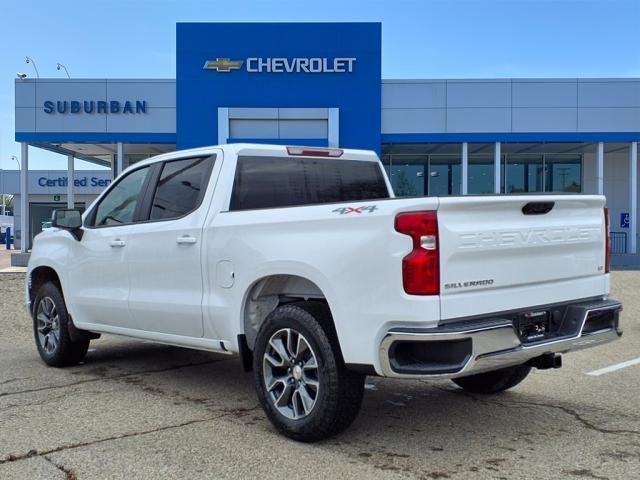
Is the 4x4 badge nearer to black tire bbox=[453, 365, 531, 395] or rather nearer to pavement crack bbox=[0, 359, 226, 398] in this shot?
black tire bbox=[453, 365, 531, 395]

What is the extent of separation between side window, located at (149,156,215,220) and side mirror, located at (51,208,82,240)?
1.09 m

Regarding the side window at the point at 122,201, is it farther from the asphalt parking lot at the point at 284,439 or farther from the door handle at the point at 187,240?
the asphalt parking lot at the point at 284,439

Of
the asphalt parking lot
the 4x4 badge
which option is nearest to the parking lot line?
the asphalt parking lot

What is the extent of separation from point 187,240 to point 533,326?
8.52ft

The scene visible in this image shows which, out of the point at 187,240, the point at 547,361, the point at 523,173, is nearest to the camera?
the point at 547,361

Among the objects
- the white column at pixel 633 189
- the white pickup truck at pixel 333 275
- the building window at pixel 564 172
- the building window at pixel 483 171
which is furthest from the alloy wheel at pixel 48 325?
the building window at pixel 564 172

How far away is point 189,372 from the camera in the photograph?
253 inches

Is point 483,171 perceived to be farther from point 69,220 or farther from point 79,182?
point 79,182

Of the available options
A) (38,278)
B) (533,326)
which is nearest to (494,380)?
(533,326)

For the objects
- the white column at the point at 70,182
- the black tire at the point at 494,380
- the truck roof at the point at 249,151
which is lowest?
the black tire at the point at 494,380

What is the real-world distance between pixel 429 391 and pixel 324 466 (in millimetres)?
2064

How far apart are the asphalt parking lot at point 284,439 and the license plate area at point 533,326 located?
727 millimetres

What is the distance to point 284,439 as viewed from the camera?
423 centimetres

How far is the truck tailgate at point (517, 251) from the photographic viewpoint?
11.8 ft
